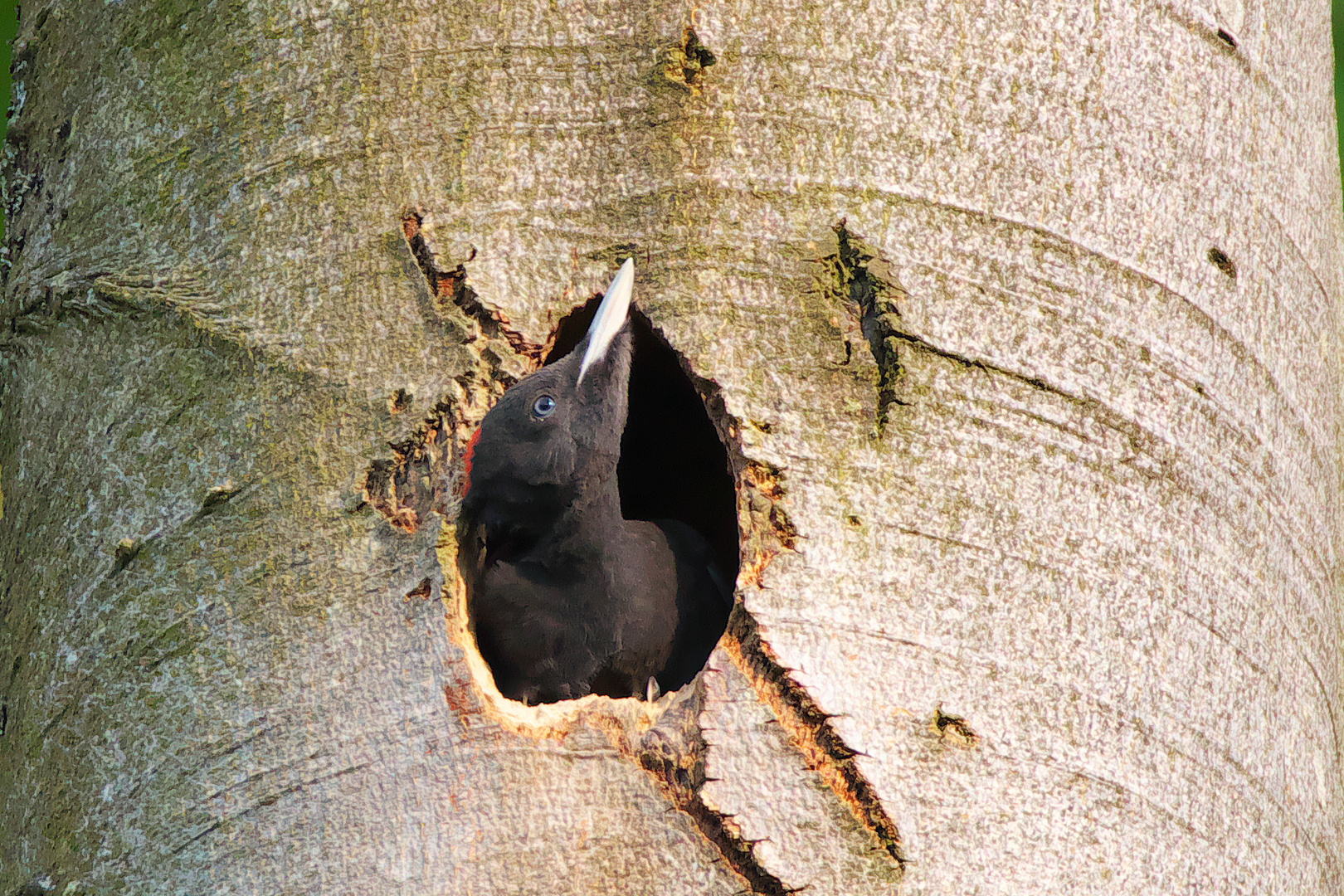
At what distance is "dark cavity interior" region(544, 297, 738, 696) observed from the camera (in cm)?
278

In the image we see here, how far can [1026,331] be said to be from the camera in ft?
6.10

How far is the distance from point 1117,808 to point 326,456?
1.12 meters

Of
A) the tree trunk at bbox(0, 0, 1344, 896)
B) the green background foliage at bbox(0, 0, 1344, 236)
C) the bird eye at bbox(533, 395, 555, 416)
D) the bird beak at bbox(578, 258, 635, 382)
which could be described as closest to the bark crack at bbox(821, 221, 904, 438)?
the tree trunk at bbox(0, 0, 1344, 896)

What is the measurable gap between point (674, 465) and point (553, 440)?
2.05 feet

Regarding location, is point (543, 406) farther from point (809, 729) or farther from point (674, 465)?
point (809, 729)

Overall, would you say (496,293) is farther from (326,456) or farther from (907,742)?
(907,742)

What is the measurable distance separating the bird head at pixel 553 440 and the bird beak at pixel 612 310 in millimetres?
82

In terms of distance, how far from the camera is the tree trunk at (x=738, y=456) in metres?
1.71

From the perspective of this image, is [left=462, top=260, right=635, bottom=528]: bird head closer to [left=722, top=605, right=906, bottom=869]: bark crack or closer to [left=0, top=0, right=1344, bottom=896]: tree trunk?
[left=0, top=0, right=1344, bottom=896]: tree trunk

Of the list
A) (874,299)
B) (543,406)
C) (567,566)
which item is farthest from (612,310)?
(567,566)

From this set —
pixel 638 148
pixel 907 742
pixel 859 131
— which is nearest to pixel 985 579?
pixel 907 742

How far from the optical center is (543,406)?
8.25ft

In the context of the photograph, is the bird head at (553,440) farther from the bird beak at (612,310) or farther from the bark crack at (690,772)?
the bark crack at (690,772)

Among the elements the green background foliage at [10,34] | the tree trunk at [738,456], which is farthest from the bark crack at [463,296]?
the green background foliage at [10,34]
